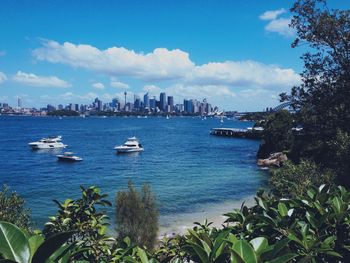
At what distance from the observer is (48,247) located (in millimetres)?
2838

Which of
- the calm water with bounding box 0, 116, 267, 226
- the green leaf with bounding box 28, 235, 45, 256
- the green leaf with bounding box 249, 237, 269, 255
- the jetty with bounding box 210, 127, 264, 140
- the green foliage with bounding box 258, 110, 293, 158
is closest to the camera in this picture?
the green leaf with bounding box 28, 235, 45, 256

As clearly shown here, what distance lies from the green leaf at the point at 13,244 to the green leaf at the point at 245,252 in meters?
1.66

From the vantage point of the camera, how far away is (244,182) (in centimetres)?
5003

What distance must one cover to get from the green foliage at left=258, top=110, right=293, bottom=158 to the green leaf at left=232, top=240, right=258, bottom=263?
232 feet

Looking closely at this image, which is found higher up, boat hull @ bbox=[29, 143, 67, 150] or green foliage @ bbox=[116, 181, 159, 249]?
green foliage @ bbox=[116, 181, 159, 249]

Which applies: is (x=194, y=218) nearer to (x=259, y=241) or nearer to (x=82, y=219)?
(x=82, y=219)

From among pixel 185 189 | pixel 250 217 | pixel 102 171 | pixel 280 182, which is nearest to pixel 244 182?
pixel 185 189

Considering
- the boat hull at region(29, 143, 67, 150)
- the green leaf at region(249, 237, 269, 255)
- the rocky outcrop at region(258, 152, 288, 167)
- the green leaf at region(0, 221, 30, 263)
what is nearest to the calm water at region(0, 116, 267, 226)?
the rocky outcrop at region(258, 152, 288, 167)

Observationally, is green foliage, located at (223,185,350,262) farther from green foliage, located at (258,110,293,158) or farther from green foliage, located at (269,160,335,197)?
green foliage, located at (258,110,293,158)

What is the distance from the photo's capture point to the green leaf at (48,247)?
283 centimetres

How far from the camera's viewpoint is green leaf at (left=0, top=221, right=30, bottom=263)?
2748 mm

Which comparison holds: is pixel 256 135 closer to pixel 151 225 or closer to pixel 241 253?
pixel 151 225

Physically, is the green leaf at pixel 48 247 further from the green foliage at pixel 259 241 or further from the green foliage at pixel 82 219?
the green foliage at pixel 82 219

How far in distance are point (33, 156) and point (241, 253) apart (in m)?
80.6
